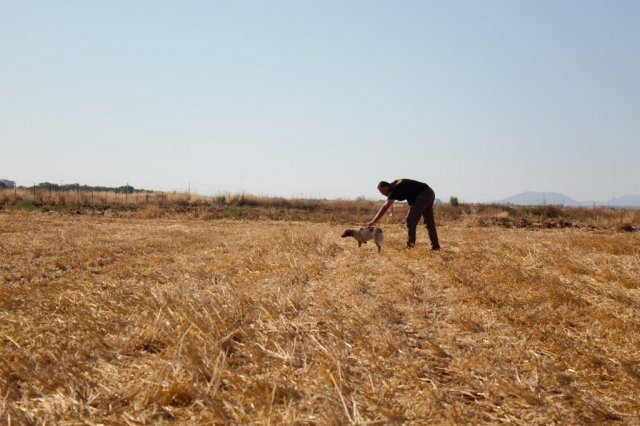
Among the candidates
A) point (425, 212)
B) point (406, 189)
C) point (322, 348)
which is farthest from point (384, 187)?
point (322, 348)

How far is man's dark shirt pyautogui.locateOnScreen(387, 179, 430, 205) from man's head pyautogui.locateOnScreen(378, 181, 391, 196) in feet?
0.31

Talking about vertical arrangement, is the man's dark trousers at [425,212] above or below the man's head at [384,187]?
below

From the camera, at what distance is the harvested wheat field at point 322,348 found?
342 centimetres

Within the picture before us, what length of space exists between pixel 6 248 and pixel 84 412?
9604 millimetres

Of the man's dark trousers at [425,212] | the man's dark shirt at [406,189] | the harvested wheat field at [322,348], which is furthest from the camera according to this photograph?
the man's dark trousers at [425,212]

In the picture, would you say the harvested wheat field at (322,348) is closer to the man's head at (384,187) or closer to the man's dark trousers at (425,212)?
the man's head at (384,187)

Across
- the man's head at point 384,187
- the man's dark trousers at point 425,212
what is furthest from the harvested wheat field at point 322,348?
the man's dark trousers at point 425,212

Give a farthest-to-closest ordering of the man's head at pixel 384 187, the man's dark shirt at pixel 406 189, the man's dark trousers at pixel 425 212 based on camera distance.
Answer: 1. the man's dark trousers at pixel 425 212
2. the man's dark shirt at pixel 406 189
3. the man's head at pixel 384 187

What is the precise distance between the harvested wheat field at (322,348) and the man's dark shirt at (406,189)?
3.50 meters

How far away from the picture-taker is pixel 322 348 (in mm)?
→ 4348

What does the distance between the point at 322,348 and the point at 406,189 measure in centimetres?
820

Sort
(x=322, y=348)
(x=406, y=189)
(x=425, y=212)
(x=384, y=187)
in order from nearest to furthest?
1. (x=322, y=348)
2. (x=384, y=187)
3. (x=406, y=189)
4. (x=425, y=212)

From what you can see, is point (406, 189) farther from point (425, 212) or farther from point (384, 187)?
point (425, 212)

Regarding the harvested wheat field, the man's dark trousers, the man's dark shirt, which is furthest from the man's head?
the harvested wheat field
